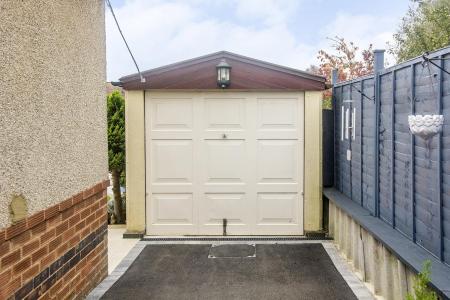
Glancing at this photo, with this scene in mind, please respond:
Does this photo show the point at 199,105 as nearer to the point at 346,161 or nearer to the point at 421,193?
the point at 346,161

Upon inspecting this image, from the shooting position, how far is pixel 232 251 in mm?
6914

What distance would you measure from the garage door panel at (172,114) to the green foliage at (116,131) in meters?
1.16

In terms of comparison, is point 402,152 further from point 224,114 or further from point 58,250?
point 224,114

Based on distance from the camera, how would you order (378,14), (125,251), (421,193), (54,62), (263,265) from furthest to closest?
(378,14) → (125,251) → (263,265) → (421,193) → (54,62)

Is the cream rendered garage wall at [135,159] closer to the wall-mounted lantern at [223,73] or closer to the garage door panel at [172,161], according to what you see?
the garage door panel at [172,161]

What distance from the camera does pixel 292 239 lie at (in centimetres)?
765

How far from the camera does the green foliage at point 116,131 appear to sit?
866 cm

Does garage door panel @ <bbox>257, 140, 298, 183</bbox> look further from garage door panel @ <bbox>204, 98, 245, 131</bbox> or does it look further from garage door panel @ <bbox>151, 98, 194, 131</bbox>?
garage door panel @ <bbox>151, 98, 194, 131</bbox>

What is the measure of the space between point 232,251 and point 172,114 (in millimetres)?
2373

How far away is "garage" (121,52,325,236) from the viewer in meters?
7.77

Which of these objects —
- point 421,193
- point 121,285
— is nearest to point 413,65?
point 421,193

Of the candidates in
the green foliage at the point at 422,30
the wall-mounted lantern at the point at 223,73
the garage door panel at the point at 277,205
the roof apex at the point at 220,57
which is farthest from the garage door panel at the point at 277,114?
the green foliage at the point at 422,30

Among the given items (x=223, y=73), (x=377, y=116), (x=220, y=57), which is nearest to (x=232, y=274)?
(x=377, y=116)

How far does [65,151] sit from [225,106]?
3919 mm
